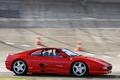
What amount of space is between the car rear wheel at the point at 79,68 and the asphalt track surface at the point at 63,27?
27 centimetres

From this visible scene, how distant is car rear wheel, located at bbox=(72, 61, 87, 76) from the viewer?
1307 cm

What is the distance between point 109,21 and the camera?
3322 cm

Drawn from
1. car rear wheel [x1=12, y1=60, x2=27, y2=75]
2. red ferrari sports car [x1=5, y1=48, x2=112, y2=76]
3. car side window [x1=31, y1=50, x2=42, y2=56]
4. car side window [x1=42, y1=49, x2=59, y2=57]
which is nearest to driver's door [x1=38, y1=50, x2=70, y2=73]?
red ferrari sports car [x1=5, y1=48, x2=112, y2=76]

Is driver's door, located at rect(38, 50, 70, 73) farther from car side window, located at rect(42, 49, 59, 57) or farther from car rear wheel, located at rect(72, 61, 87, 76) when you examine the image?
car rear wheel, located at rect(72, 61, 87, 76)

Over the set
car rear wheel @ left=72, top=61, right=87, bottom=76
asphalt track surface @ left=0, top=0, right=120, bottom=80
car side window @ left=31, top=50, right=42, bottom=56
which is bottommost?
car rear wheel @ left=72, top=61, right=87, bottom=76

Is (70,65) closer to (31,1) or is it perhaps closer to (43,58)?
(43,58)

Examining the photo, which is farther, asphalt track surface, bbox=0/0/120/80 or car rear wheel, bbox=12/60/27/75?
asphalt track surface, bbox=0/0/120/80

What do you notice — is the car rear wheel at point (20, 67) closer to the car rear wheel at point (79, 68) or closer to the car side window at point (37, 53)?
the car side window at point (37, 53)

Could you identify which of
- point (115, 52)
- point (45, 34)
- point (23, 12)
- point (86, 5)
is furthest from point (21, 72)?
point (86, 5)

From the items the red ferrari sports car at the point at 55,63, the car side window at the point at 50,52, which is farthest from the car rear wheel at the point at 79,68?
the car side window at the point at 50,52

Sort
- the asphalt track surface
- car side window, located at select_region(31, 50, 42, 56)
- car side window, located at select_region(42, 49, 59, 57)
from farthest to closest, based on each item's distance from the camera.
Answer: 1. the asphalt track surface
2. car side window, located at select_region(31, 50, 42, 56)
3. car side window, located at select_region(42, 49, 59, 57)

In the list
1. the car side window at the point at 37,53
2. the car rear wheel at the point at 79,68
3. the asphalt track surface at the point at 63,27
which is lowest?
the car rear wheel at the point at 79,68

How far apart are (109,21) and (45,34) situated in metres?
8.29

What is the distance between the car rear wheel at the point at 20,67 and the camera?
13742 mm
